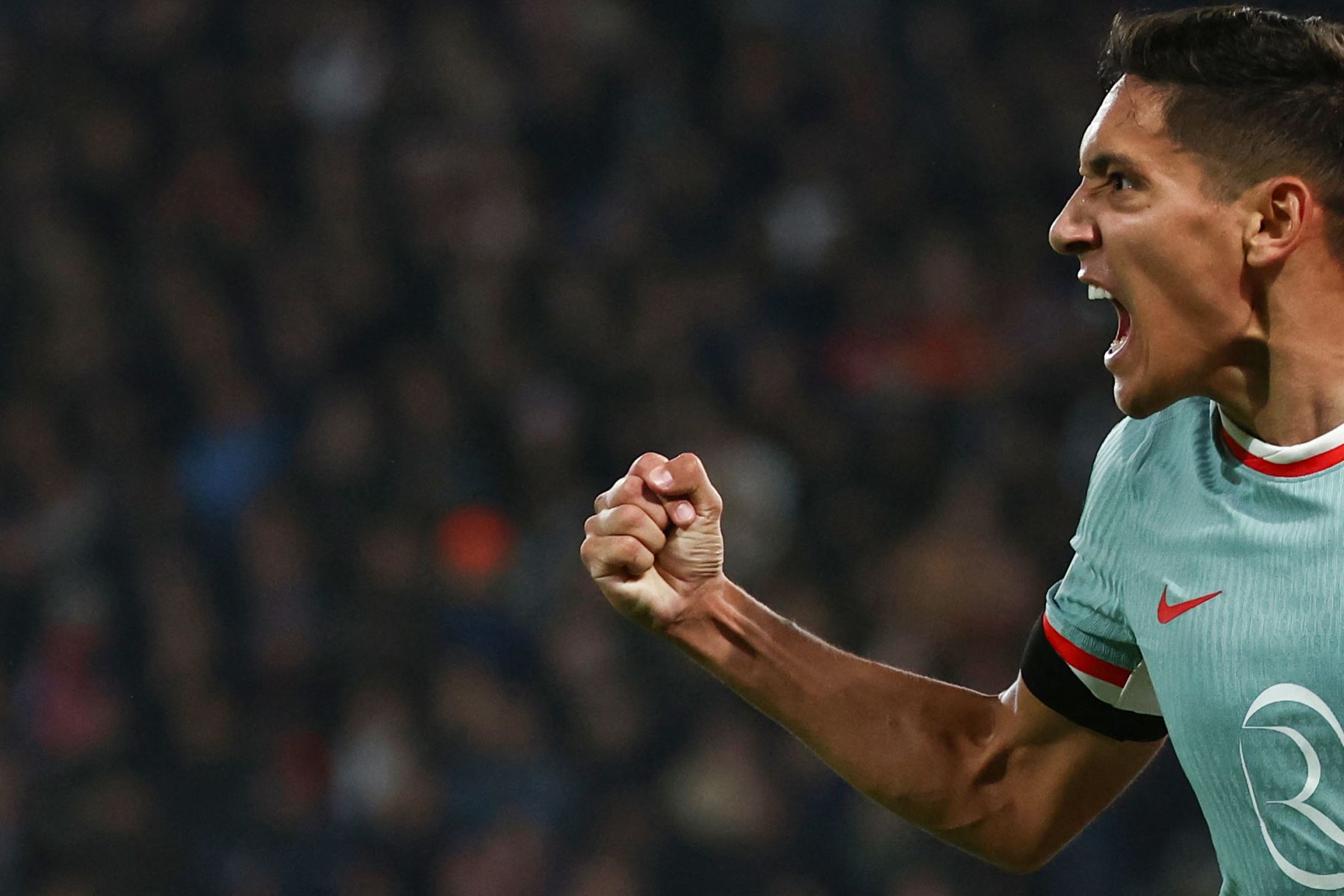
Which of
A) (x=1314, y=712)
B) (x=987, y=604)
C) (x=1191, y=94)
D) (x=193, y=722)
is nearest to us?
(x=1314, y=712)

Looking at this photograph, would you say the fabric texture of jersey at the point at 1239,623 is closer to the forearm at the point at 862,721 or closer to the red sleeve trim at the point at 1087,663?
the red sleeve trim at the point at 1087,663

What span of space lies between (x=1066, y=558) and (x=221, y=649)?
2388 mm

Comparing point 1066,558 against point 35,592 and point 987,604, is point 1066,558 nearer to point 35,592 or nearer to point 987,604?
point 987,604

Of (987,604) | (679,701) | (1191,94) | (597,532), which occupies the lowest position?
(679,701)

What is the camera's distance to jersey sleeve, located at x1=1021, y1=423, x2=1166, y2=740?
1816 millimetres

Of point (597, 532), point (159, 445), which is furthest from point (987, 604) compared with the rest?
point (597, 532)

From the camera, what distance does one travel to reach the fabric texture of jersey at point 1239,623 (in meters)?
1.55

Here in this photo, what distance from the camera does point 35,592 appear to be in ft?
17.5

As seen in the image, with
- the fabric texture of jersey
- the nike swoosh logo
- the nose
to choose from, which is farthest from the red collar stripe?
the nose

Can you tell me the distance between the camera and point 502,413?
17.9 ft

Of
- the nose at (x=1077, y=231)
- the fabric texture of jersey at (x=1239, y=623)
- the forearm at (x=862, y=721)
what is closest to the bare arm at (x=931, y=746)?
the forearm at (x=862, y=721)

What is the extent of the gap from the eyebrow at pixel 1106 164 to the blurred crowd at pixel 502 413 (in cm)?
298

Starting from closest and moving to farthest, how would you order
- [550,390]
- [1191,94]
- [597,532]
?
1. [1191,94]
2. [597,532]
3. [550,390]

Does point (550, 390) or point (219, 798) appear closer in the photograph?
point (219, 798)
